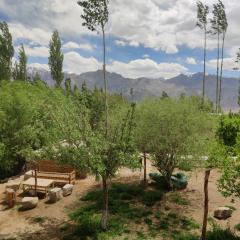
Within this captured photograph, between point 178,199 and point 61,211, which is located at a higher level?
point 178,199

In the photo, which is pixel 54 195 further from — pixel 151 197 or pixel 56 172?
pixel 151 197

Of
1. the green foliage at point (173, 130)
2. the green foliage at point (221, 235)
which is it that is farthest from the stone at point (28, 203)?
the green foliage at point (221, 235)

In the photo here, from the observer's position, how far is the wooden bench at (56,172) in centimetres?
2727

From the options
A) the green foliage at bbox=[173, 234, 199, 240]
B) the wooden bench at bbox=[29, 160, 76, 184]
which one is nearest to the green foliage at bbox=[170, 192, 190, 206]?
the green foliage at bbox=[173, 234, 199, 240]

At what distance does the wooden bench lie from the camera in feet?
89.5

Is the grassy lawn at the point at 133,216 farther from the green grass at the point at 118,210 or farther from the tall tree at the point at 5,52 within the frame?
the tall tree at the point at 5,52

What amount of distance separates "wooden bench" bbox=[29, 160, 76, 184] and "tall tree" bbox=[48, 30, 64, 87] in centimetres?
5509

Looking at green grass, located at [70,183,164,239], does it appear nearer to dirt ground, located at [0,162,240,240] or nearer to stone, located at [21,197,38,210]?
dirt ground, located at [0,162,240,240]

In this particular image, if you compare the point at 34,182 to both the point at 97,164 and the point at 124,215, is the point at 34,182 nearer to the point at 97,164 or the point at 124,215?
the point at 124,215

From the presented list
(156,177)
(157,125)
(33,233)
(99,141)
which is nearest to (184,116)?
(157,125)

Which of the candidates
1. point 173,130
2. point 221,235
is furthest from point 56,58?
point 221,235

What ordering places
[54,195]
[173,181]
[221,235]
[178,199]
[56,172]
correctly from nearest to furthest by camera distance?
[221,235]
[54,195]
[178,199]
[173,181]
[56,172]

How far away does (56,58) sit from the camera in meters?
83.2

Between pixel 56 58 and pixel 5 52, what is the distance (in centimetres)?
1395
